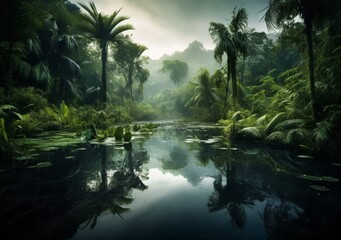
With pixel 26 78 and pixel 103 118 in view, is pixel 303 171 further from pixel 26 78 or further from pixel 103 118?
pixel 26 78

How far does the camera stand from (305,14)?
671 cm

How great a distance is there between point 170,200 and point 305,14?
718cm

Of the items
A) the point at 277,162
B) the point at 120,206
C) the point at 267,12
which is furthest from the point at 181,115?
the point at 120,206

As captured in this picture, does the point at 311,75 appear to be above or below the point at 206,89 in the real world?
below

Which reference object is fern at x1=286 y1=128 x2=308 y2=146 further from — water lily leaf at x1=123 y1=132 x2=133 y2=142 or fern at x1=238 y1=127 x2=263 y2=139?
water lily leaf at x1=123 y1=132 x2=133 y2=142

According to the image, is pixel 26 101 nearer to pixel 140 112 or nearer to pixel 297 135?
pixel 297 135

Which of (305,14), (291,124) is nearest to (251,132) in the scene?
(291,124)

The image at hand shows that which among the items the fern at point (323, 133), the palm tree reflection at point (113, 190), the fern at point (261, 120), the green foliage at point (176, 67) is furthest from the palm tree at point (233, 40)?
the green foliage at point (176, 67)

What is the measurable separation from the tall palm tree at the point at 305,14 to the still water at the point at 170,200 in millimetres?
2759

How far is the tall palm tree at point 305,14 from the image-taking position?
6.43 m

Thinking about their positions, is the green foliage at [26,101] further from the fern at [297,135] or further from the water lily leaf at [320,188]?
the water lily leaf at [320,188]

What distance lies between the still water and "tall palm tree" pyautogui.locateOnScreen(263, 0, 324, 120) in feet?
9.05

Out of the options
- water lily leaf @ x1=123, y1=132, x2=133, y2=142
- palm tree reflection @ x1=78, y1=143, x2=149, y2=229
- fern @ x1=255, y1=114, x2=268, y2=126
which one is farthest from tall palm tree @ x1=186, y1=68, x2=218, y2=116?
palm tree reflection @ x1=78, y1=143, x2=149, y2=229

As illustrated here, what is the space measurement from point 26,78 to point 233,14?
13.0m
